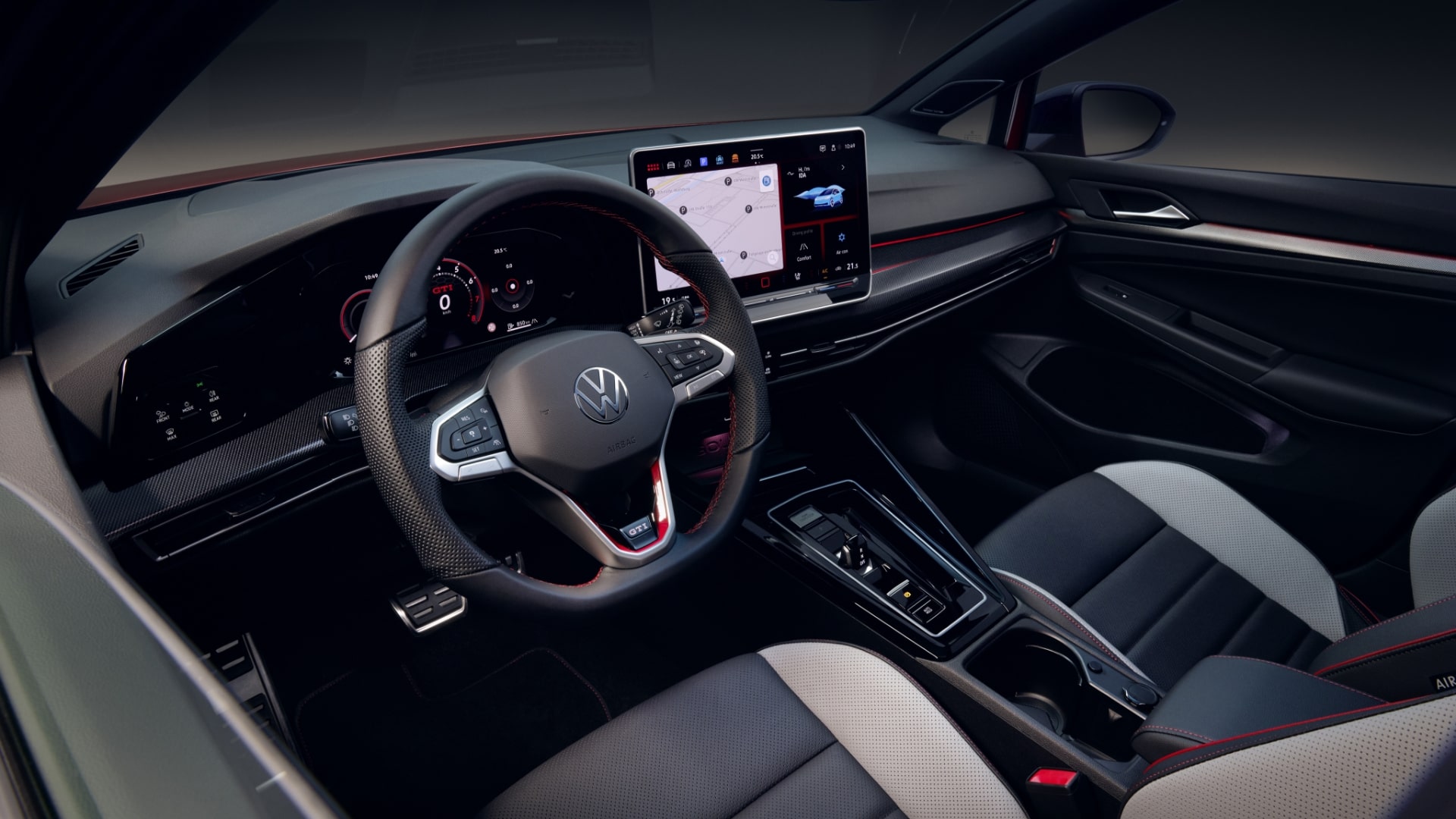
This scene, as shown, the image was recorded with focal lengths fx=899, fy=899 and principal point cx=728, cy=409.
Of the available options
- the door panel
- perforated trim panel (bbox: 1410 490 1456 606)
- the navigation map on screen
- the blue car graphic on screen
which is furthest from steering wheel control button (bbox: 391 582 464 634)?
perforated trim panel (bbox: 1410 490 1456 606)

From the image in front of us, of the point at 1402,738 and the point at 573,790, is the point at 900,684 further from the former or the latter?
the point at 1402,738

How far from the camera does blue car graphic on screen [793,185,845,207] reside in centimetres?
174

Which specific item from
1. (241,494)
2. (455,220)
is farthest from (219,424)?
(455,220)

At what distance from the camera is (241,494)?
4.14 feet

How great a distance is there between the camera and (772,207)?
1.70 metres

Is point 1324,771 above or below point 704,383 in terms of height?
below

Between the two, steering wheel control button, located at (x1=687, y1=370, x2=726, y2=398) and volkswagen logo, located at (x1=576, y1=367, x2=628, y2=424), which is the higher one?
volkswagen logo, located at (x1=576, y1=367, x2=628, y2=424)

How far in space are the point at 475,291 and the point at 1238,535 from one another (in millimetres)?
1428

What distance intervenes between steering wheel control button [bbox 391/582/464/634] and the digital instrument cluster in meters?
0.41

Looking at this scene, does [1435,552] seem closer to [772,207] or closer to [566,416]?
[772,207]

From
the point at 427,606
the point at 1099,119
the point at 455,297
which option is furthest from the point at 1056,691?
the point at 1099,119

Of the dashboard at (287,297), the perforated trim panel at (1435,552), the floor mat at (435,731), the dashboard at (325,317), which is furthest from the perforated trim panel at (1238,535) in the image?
the floor mat at (435,731)

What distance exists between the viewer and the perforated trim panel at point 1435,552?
1433mm

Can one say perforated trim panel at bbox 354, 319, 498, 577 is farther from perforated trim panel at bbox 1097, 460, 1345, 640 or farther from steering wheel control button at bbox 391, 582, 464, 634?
perforated trim panel at bbox 1097, 460, 1345, 640
